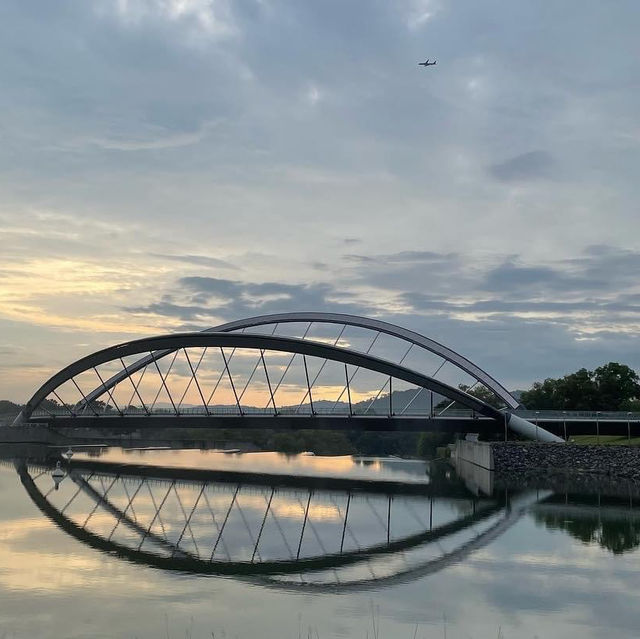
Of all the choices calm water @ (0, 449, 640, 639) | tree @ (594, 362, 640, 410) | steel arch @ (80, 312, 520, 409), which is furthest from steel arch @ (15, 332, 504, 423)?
tree @ (594, 362, 640, 410)

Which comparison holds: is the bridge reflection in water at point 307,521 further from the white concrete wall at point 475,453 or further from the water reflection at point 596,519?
the white concrete wall at point 475,453

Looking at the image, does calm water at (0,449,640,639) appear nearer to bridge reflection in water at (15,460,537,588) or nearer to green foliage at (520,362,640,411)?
bridge reflection in water at (15,460,537,588)

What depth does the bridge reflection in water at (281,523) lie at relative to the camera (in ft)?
87.1

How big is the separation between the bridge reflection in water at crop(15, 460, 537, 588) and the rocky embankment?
8935 millimetres

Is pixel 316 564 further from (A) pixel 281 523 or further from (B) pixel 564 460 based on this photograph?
(B) pixel 564 460

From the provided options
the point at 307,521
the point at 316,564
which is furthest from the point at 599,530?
the point at 316,564

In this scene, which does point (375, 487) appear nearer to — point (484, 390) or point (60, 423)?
point (60, 423)

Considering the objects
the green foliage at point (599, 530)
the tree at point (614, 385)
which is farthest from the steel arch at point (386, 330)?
the green foliage at point (599, 530)

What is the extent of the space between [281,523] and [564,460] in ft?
119

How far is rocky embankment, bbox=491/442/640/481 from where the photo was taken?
62.1 metres

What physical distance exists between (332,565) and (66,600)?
9277 mm

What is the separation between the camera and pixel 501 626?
19203 millimetres

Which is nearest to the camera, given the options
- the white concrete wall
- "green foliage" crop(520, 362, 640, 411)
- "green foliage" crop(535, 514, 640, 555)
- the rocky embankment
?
"green foliage" crop(535, 514, 640, 555)

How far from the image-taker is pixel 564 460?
64.7 meters
